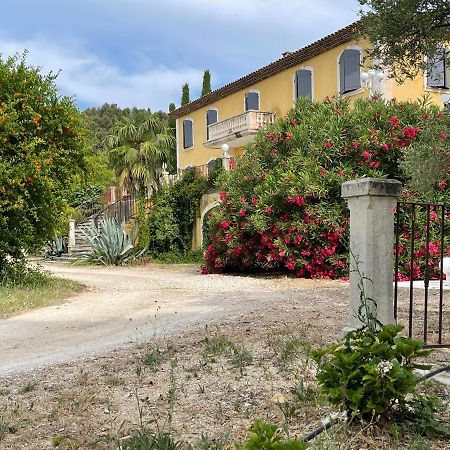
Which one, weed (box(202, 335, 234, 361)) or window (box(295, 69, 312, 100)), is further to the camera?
window (box(295, 69, 312, 100))

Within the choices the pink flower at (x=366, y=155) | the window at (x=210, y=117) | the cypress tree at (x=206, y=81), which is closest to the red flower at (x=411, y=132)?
the pink flower at (x=366, y=155)

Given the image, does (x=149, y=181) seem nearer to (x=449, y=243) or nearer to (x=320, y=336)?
(x=449, y=243)

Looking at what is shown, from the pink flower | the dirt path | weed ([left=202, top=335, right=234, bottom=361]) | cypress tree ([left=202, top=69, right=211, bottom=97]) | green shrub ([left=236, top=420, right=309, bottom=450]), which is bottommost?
the dirt path

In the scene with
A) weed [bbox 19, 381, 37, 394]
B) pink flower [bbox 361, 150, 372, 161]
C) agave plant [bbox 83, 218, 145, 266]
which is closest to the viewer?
weed [bbox 19, 381, 37, 394]

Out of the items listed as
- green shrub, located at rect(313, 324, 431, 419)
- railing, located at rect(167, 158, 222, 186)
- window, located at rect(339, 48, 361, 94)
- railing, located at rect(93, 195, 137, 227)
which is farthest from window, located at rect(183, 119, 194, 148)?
green shrub, located at rect(313, 324, 431, 419)

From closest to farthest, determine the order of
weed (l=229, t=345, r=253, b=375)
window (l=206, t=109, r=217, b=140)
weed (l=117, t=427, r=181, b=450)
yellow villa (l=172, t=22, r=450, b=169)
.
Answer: weed (l=117, t=427, r=181, b=450), weed (l=229, t=345, r=253, b=375), yellow villa (l=172, t=22, r=450, b=169), window (l=206, t=109, r=217, b=140)

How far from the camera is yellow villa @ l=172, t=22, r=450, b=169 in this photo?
20.3m

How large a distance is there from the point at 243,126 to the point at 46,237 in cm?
1512

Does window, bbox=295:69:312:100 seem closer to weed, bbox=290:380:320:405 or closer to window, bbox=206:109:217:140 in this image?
window, bbox=206:109:217:140

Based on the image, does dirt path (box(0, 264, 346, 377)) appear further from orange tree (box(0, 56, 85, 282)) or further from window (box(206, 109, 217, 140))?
window (box(206, 109, 217, 140))

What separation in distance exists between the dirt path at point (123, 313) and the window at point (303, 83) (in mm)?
12299

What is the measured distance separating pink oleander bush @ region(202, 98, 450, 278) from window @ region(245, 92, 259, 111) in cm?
1218

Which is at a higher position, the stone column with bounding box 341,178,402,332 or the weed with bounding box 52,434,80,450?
the stone column with bounding box 341,178,402,332

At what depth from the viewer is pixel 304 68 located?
23.3 metres
